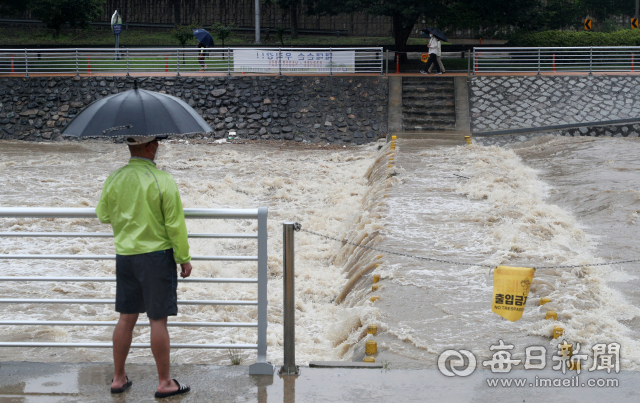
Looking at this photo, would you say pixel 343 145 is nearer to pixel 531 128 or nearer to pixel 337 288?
pixel 531 128

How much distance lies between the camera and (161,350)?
12.0 feet

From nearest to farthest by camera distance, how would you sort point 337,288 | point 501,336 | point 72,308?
point 501,336
point 72,308
point 337,288

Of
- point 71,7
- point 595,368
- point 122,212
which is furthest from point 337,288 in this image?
point 71,7

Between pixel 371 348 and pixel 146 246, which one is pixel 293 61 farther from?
pixel 146 246

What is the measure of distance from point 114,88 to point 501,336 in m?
17.8

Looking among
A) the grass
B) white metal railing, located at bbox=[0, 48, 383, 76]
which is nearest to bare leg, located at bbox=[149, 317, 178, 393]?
white metal railing, located at bbox=[0, 48, 383, 76]

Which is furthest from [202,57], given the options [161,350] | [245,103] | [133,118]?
[161,350]

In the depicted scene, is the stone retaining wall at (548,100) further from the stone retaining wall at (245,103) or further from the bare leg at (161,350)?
the bare leg at (161,350)

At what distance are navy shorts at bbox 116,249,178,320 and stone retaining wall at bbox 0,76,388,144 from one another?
51.7 ft

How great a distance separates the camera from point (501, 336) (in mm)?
5348

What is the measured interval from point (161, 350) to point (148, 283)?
0.38m

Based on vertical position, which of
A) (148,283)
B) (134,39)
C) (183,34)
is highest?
(134,39)

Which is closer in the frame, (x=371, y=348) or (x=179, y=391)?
(x=179, y=391)

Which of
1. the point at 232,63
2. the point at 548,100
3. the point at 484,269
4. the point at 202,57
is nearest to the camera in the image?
the point at 484,269
